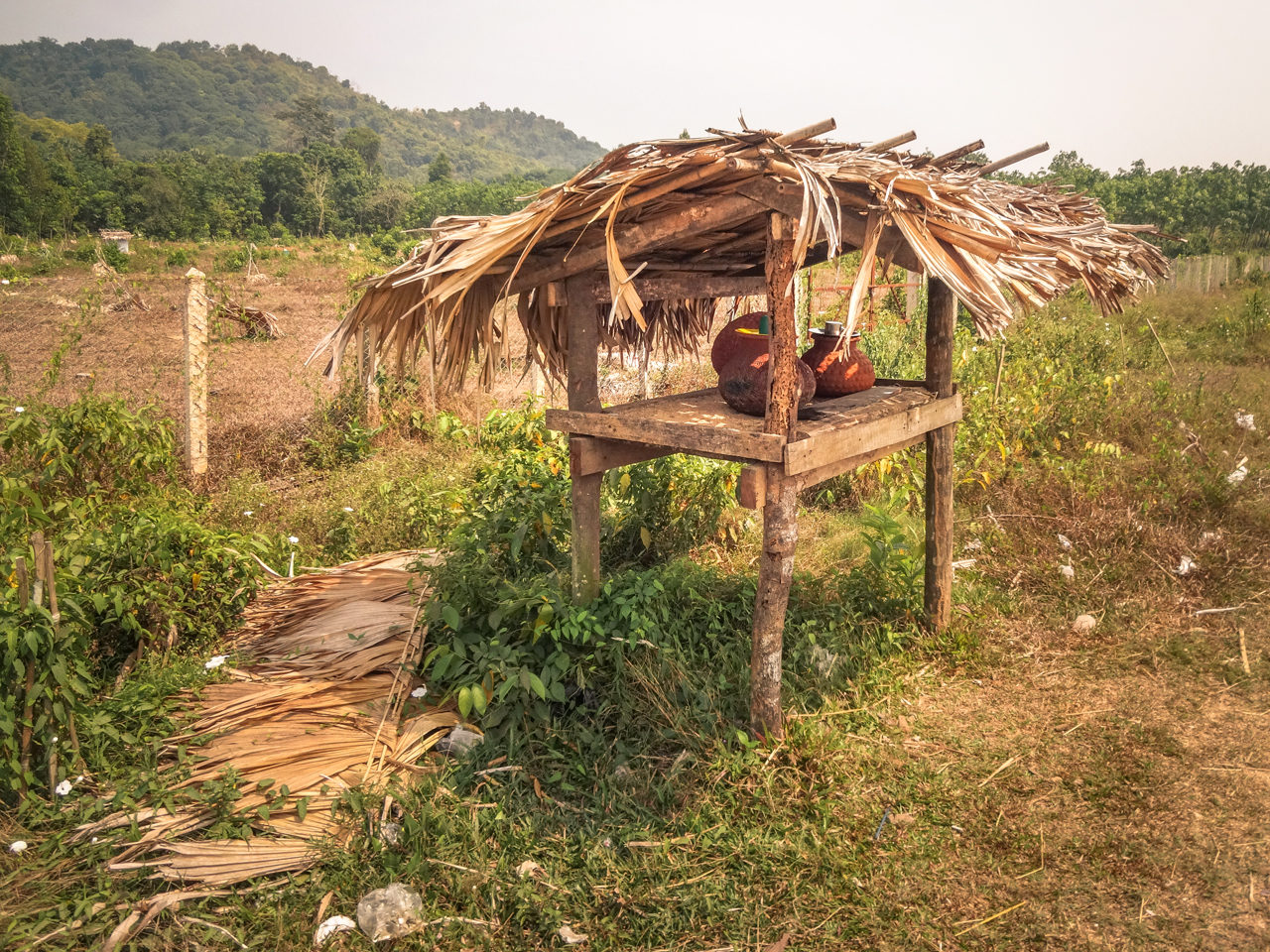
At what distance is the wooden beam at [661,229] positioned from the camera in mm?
2961

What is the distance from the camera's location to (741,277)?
3.45 m

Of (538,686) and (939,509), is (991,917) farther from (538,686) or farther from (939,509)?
(939,509)

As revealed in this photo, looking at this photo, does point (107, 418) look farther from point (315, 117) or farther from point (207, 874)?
point (315, 117)

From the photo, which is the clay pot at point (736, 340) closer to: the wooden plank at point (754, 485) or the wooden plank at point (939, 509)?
the wooden plank at point (754, 485)

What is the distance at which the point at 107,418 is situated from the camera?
4.95 m

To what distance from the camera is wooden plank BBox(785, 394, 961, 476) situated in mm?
3054

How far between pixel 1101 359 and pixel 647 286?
21.9 feet

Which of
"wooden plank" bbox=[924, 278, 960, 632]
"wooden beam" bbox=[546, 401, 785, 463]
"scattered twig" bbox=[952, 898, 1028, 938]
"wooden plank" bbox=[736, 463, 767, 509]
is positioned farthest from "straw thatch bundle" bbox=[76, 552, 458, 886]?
"wooden plank" bbox=[924, 278, 960, 632]

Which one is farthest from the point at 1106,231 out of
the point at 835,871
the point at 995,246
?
the point at 835,871

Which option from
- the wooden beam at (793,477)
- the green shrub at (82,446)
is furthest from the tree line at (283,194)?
the wooden beam at (793,477)

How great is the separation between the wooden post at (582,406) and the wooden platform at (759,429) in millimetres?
77

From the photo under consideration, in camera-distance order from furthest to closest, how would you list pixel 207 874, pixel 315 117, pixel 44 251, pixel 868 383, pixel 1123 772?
pixel 315 117 < pixel 44 251 < pixel 868 383 < pixel 1123 772 < pixel 207 874

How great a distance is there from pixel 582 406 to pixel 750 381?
2.44ft

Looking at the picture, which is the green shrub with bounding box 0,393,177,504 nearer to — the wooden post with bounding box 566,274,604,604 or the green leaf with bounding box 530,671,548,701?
the wooden post with bounding box 566,274,604,604
